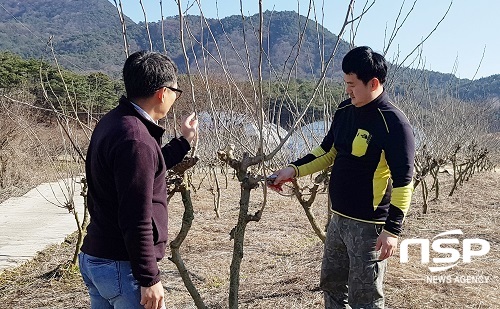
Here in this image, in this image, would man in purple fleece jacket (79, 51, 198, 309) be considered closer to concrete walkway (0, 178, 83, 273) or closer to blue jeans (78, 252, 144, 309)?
blue jeans (78, 252, 144, 309)

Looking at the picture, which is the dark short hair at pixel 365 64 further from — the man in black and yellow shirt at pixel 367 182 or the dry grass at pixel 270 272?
the dry grass at pixel 270 272

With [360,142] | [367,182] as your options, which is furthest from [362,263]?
[360,142]

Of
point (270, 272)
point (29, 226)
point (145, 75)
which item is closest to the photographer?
point (145, 75)

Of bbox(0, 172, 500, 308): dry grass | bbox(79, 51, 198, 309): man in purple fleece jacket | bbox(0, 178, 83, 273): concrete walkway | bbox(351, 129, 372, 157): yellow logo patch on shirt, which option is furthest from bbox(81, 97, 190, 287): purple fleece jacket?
bbox(0, 178, 83, 273): concrete walkway

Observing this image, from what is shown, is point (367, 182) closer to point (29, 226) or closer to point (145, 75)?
point (145, 75)

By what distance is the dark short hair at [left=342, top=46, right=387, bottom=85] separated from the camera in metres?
2.19

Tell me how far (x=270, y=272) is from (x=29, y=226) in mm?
4267

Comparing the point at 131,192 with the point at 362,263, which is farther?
the point at 362,263

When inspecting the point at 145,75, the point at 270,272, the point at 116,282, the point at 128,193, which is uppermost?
the point at 145,75

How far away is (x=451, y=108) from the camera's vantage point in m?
11.7

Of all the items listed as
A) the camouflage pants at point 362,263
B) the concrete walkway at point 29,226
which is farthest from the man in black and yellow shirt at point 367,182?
the concrete walkway at point 29,226

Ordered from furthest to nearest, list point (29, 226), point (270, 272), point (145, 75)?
point (29, 226)
point (270, 272)
point (145, 75)

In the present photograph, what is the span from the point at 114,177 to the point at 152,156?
134mm

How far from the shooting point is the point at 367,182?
2273 mm
